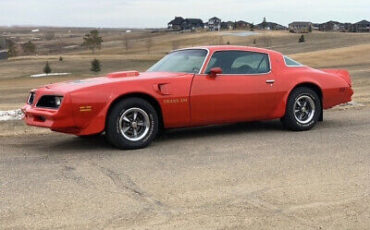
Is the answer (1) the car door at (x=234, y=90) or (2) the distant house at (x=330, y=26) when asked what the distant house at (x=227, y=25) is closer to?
(2) the distant house at (x=330, y=26)

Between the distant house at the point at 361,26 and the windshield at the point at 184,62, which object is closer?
the windshield at the point at 184,62

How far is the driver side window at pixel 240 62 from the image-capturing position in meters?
7.97

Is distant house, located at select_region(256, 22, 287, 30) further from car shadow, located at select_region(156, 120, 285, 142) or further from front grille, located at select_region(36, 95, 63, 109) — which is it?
front grille, located at select_region(36, 95, 63, 109)

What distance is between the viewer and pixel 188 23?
521 ft

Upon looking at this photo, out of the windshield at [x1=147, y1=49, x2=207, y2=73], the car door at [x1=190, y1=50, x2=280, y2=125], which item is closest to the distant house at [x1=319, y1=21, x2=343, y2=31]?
the car door at [x1=190, y1=50, x2=280, y2=125]

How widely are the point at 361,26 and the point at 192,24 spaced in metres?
51.1

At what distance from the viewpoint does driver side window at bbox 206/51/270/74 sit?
7.97 meters

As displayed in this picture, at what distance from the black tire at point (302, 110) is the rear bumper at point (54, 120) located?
3.32 meters

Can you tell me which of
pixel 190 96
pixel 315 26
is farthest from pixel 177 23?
pixel 190 96

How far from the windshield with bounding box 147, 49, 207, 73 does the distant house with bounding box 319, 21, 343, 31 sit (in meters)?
128

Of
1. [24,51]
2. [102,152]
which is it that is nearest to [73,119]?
[102,152]

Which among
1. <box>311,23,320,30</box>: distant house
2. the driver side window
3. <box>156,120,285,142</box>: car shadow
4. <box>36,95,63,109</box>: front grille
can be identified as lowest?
<box>156,120,285,142</box>: car shadow

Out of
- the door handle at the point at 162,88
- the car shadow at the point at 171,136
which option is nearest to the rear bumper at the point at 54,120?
the car shadow at the point at 171,136

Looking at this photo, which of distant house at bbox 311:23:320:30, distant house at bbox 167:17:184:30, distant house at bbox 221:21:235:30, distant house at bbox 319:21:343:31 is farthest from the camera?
distant house at bbox 167:17:184:30
